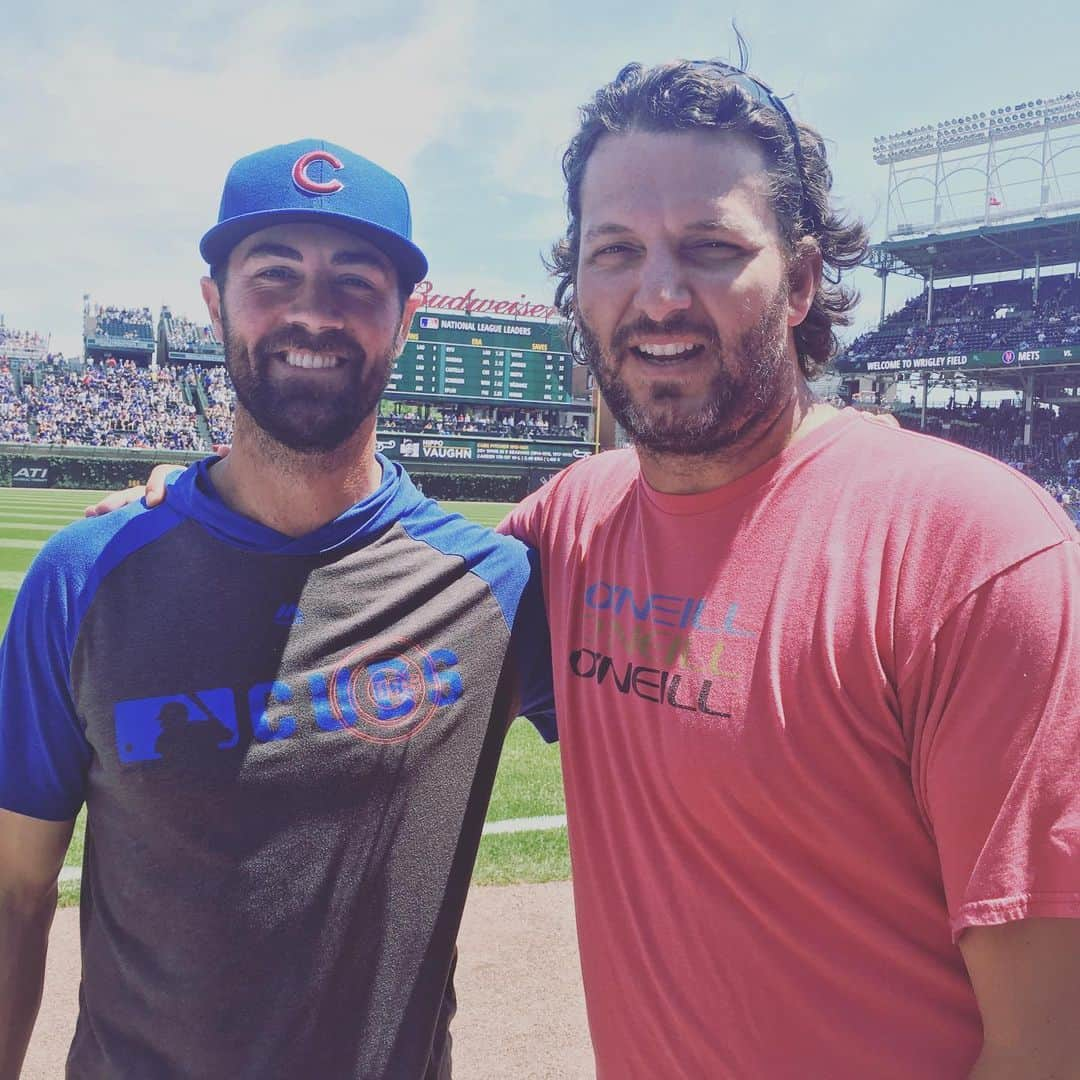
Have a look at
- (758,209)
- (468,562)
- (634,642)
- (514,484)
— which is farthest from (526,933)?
(514,484)

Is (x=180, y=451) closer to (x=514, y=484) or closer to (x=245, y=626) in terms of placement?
(x=514, y=484)

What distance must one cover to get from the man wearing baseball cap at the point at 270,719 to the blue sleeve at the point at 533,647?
0.23 ft

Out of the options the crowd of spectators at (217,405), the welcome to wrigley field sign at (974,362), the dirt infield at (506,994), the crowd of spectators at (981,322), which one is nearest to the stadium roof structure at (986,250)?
the crowd of spectators at (981,322)

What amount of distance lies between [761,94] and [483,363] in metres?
44.5

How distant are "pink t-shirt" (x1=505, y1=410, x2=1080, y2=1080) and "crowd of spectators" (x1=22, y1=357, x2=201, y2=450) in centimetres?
4518

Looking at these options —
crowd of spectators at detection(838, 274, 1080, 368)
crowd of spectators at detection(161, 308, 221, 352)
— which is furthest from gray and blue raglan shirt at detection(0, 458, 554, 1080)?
crowd of spectators at detection(161, 308, 221, 352)

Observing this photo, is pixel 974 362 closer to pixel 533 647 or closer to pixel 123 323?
pixel 533 647

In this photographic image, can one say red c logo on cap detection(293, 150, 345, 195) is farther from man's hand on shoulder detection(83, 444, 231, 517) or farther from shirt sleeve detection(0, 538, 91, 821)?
shirt sleeve detection(0, 538, 91, 821)

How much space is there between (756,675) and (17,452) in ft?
142

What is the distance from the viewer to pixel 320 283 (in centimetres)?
238

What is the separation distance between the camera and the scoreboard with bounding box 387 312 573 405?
44812 mm

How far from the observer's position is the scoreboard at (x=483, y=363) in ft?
147

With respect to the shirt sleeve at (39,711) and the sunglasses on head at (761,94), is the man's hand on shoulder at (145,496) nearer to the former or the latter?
the shirt sleeve at (39,711)

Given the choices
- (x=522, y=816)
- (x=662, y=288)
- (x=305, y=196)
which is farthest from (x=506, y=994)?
(x=305, y=196)
